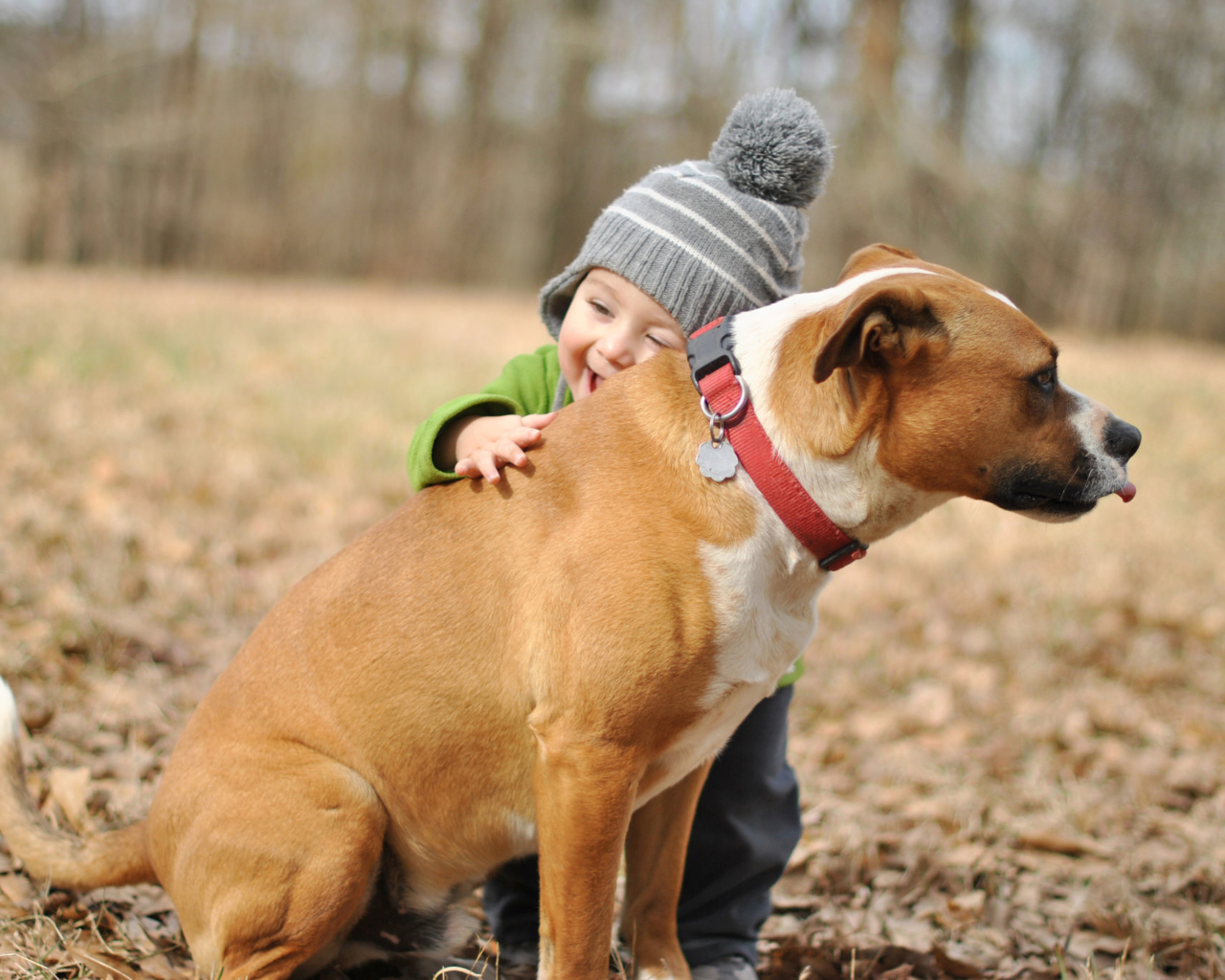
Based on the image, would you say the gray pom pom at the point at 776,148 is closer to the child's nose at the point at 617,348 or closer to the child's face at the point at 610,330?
the child's face at the point at 610,330

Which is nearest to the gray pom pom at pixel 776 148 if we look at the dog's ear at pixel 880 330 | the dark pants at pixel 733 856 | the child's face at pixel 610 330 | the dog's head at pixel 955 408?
the child's face at pixel 610 330

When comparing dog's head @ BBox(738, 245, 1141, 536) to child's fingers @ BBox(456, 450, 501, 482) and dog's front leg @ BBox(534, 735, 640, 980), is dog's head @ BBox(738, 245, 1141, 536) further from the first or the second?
dog's front leg @ BBox(534, 735, 640, 980)

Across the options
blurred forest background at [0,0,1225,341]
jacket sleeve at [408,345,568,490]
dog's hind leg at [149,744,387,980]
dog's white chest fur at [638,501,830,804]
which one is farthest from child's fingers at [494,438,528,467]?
blurred forest background at [0,0,1225,341]

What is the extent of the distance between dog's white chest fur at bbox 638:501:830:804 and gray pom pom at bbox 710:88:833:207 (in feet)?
3.58

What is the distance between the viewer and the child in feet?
9.03

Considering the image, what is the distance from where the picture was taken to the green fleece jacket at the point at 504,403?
269 centimetres

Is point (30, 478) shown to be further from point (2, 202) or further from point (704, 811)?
point (2, 202)

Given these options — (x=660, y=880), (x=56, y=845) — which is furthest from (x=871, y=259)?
(x=56, y=845)

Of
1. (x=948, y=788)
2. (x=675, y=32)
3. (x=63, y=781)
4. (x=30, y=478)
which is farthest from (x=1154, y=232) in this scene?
(x=63, y=781)

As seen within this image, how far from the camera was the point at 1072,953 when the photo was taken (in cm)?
315

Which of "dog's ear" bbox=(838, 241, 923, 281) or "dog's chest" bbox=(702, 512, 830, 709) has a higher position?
"dog's ear" bbox=(838, 241, 923, 281)

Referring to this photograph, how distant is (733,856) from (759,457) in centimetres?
144

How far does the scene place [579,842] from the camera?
2215 millimetres

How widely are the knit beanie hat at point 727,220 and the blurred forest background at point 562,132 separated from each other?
1162cm
